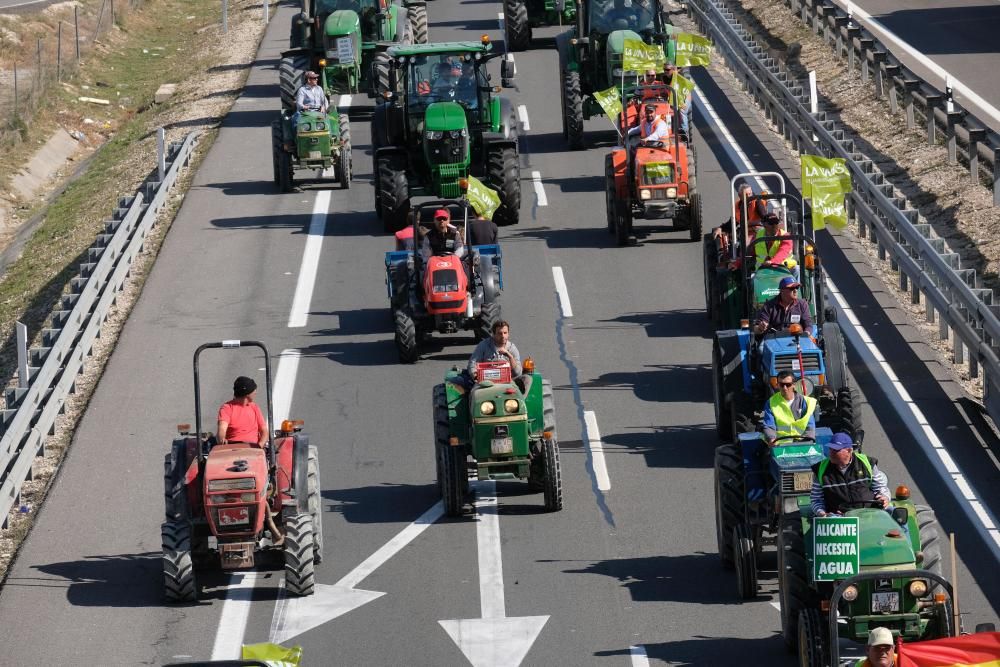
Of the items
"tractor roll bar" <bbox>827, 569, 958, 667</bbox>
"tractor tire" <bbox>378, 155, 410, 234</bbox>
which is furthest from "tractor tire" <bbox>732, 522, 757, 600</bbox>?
"tractor tire" <bbox>378, 155, 410, 234</bbox>

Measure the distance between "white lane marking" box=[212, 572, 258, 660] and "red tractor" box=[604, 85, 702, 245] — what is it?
481 inches

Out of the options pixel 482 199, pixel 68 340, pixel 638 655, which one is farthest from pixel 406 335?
pixel 638 655

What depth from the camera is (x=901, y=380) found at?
75.4 ft

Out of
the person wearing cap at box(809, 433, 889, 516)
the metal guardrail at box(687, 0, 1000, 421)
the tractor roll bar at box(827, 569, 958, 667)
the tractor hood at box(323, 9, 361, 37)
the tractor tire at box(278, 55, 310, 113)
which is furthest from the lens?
the tractor hood at box(323, 9, 361, 37)

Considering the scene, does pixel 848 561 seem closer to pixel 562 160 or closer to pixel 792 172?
pixel 792 172

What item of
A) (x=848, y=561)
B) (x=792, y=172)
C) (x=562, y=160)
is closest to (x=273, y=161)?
(x=562, y=160)

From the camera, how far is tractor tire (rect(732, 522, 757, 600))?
54.8ft

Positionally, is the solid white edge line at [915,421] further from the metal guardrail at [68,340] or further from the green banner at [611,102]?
the metal guardrail at [68,340]

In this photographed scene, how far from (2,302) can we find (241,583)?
1586 cm

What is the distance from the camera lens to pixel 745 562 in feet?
54.9

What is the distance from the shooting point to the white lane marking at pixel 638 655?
15930 mm

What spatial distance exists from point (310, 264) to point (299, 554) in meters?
12.9

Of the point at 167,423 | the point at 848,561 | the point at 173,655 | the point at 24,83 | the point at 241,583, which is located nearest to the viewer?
the point at 848,561

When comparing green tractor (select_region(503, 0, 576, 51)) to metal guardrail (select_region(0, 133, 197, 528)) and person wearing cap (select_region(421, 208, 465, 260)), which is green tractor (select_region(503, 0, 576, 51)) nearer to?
metal guardrail (select_region(0, 133, 197, 528))
